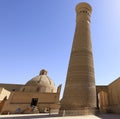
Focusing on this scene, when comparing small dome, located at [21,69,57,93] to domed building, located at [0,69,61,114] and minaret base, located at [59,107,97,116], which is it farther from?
minaret base, located at [59,107,97,116]

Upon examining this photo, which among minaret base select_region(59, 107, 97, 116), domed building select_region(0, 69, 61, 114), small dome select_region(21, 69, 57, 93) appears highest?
small dome select_region(21, 69, 57, 93)

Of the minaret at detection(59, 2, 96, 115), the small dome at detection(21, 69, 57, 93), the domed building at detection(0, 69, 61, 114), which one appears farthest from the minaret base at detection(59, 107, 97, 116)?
the small dome at detection(21, 69, 57, 93)

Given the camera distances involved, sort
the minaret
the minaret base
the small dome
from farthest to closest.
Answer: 1. the small dome
2. the minaret
3. the minaret base

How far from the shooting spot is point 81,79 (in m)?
12.5

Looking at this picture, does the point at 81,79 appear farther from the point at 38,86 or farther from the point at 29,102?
the point at 38,86

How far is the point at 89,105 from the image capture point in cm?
1145

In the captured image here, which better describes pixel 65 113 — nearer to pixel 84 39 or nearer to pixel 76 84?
pixel 76 84

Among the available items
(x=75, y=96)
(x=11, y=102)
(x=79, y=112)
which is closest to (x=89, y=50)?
(x=75, y=96)

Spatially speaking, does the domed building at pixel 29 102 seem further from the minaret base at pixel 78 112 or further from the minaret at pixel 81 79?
the minaret base at pixel 78 112

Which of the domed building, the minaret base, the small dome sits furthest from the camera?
the small dome

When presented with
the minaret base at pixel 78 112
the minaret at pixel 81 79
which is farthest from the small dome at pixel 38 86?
the minaret base at pixel 78 112

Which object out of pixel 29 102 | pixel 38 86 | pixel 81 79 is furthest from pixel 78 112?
pixel 38 86

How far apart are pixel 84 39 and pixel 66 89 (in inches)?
246

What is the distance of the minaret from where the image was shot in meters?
11.4
